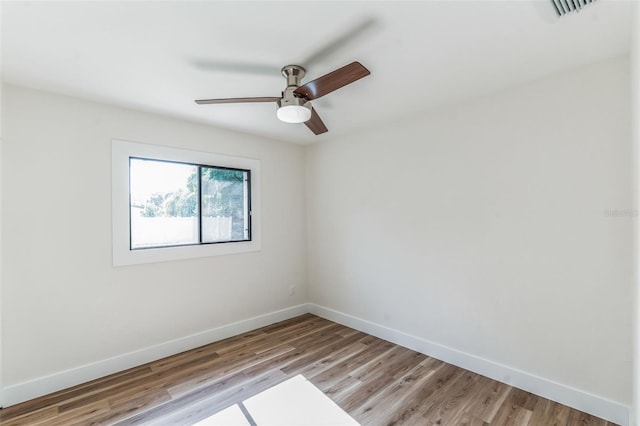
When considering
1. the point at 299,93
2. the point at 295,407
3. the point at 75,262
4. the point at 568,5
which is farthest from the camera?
the point at 75,262

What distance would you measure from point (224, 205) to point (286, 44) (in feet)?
7.06

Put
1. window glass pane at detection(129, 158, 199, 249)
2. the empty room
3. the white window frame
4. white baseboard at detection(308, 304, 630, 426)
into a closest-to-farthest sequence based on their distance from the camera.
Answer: the empty room, white baseboard at detection(308, 304, 630, 426), the white window frame, window glass pane at detection(129, 158, 199, 249)


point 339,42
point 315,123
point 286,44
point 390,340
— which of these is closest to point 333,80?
point 339,42

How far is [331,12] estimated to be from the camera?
1.49 m

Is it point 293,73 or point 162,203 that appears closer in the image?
point 293,73

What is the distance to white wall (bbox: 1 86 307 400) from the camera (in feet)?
7.25

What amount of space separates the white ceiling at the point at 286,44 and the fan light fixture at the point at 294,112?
1.00 feet

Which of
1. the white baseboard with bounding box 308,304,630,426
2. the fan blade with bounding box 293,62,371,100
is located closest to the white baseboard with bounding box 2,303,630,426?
the white baseboard with bounding box 308,304,630,426

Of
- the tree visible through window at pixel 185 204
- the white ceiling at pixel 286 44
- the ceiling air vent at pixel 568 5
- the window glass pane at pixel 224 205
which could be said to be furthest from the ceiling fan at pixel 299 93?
the window glass pane at pixel 224 205

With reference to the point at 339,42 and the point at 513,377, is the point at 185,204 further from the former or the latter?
the point at 513,377

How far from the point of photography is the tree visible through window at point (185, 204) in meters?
2.83

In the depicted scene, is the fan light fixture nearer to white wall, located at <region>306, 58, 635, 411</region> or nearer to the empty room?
the empty room

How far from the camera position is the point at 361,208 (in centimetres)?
352

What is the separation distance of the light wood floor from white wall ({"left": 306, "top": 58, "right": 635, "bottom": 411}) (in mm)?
328
